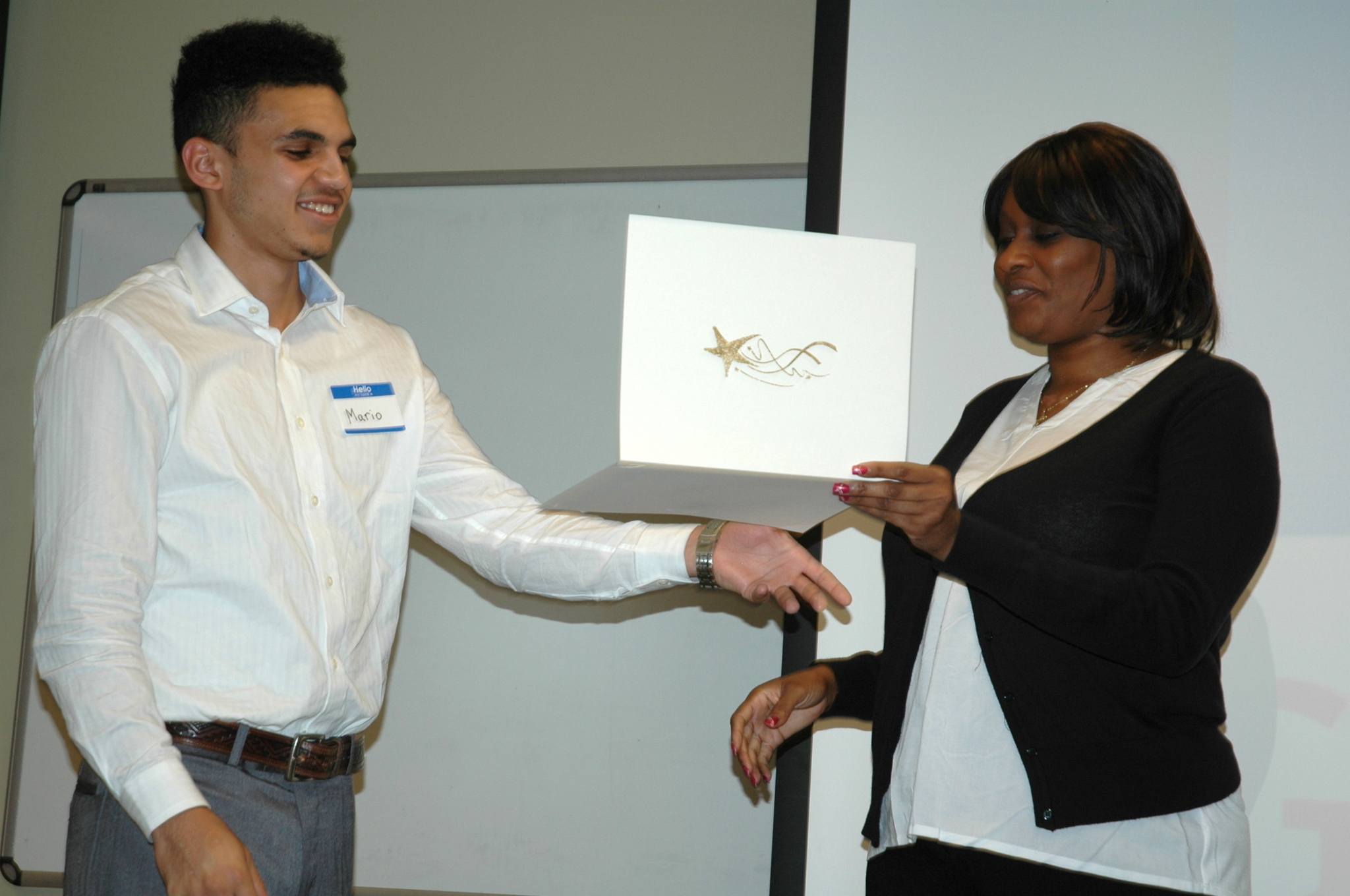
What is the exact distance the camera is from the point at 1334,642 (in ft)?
7.34

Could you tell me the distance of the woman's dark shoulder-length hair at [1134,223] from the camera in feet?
5.61

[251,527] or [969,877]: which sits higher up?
[251,527]

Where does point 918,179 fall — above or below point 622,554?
above

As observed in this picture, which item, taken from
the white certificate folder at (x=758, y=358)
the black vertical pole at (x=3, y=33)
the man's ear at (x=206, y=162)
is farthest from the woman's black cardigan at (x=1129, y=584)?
the black vertical pole at (x=3, y=33)

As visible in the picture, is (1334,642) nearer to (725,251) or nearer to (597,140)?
(725,251)

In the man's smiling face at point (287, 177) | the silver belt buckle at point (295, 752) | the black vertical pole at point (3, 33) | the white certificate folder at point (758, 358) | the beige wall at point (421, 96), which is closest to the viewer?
the white certificate folder at point (758, 358)

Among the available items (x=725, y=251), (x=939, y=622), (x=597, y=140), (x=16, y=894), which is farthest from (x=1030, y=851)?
(x=16, y=894)

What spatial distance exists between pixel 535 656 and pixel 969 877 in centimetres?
165

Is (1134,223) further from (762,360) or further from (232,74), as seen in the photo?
(232,74)

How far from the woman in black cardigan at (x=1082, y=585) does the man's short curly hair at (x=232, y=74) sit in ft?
3.81

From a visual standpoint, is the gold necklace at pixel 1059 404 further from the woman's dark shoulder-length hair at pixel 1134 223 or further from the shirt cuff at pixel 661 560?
the shirt cuff at pixel 661 560

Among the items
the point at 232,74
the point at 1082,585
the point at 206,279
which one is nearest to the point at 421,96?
the point at 232,74

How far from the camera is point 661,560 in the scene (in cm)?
192

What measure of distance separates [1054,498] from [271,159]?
51.2 inches
